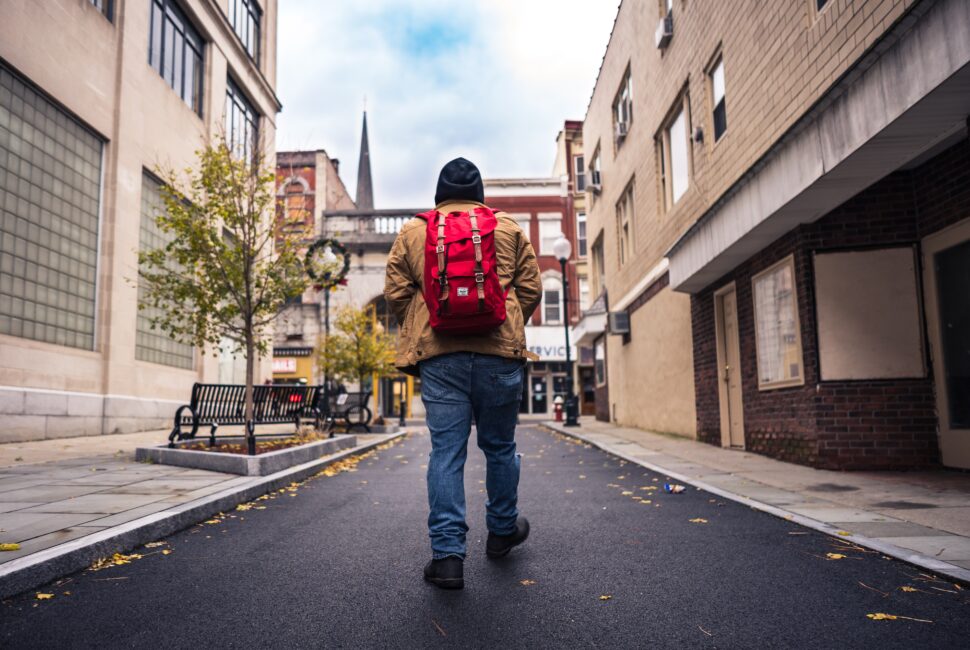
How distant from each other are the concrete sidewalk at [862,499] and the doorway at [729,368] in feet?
4.55

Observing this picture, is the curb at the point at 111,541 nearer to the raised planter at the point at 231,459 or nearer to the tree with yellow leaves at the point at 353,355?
the raised planter at the point at 231,459

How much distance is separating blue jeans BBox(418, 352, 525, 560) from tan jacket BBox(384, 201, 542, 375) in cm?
7

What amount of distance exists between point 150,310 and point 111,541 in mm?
13952

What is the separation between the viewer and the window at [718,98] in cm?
1154

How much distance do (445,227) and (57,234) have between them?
12.5 m

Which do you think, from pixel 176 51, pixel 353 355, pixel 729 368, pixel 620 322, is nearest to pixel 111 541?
pixel 729 368

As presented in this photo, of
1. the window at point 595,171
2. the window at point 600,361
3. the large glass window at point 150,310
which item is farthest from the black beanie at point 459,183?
the window at point 600,361

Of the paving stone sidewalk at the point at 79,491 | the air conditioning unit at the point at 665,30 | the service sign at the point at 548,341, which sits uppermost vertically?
the air conditioning unit at the point at 665,30

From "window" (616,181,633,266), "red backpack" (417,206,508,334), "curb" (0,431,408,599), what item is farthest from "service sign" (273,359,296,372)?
"red backpack" (417,206,508,334)

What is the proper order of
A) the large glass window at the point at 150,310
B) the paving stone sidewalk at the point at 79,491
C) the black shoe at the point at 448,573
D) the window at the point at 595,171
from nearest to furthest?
the black shoe at the point at 448,573 < the paving stone sidewalk at the point at 79,491 < the large glass window at the point at 150,310 < the window at the point at 595,171

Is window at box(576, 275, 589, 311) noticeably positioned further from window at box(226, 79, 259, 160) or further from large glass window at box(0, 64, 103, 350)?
large glass window at box(0, 64, 103, 350)

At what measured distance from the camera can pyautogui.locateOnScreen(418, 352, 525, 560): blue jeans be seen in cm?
352

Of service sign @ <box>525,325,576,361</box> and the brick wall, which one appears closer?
the brick wall

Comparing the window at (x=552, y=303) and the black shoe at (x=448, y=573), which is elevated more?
the window at (x=552, y=303)
